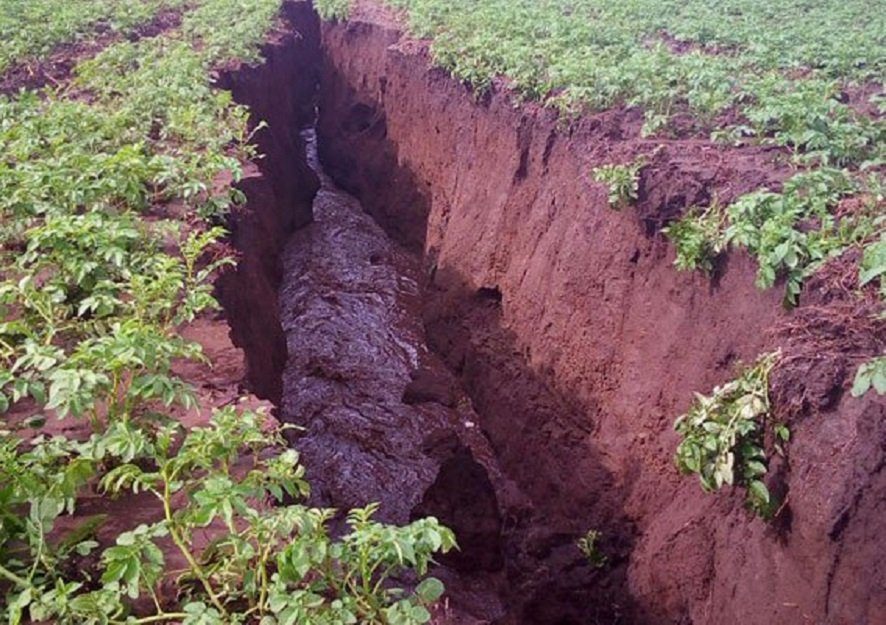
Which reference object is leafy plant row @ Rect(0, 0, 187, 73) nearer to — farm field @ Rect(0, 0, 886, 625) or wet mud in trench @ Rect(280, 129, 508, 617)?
farm field @ Rect(0, 0, 886, 625)

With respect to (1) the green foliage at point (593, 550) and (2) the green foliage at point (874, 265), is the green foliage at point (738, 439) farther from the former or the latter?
(1) the green foliage at point (593, 550)

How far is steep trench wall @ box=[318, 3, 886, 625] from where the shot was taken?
3.93 metres

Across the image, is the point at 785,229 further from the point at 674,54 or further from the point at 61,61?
the point at 61,61

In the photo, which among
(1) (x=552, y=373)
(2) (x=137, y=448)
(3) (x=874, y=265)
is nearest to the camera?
(2) (x=137, y=448)

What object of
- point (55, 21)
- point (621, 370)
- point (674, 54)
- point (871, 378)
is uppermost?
point (674, 54)

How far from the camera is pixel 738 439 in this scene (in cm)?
426

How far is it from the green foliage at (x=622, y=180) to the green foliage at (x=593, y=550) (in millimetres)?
2568

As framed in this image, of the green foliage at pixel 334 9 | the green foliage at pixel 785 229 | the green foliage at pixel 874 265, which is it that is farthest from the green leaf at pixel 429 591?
the green foliage at pixel 334 9

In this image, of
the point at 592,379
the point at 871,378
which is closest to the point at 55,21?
the point at 592,379

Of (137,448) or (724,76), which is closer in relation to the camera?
(137,448)

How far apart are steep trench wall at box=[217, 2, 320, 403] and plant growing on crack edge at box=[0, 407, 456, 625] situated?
7.04ft

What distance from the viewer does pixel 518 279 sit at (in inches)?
323

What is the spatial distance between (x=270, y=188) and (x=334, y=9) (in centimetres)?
782

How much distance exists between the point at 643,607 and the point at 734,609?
3.29 ft
